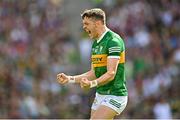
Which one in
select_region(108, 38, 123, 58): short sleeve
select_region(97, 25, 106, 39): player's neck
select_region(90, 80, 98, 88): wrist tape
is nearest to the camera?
select_region(90, 80, 98, 88): wrist tape

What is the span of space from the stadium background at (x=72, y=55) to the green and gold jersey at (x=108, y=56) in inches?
273

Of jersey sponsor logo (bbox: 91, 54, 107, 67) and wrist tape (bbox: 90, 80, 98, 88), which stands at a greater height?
jersey sponsor logo (bbox: 91, 54, 107, 67)

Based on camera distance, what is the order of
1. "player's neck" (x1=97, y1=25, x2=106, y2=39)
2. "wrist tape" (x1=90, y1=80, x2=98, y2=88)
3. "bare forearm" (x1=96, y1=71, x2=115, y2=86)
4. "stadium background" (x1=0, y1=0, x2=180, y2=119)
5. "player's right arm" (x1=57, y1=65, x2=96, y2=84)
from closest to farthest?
"wrist tape" (x1=90, y1=80, x2=98, y2=88) < "bare forearm" (x1=96, y1=71, x2=115, y2=86) < "player's right arm" (x1=57, y1=65, x2=96, y2=84) < "player's neck" (x1=97, y1=25, x2=106, y2=39) < "stadium background" (x1=0, y1=0, x2=180, y2=119)

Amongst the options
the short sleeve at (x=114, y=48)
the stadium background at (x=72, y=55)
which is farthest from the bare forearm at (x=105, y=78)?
the stadium background at (x=72, y=55)

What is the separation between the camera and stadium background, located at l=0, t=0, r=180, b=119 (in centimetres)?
1627

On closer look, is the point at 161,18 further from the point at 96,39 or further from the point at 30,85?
the point at 96,39

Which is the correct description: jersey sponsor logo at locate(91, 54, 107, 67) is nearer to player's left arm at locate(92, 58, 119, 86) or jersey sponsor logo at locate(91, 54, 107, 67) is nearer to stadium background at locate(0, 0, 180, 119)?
player's left arm at locate(92, 58, 119, 86)

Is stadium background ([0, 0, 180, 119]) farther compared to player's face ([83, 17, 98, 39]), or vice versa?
stadium background ([0, 0, 180, 119])

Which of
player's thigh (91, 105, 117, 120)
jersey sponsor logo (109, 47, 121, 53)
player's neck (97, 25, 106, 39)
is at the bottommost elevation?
player's thigh (91, 105, 117, 120)

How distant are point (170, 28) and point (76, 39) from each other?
103 inches

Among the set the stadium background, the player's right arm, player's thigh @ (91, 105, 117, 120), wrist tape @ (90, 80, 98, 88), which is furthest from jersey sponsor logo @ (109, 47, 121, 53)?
the stadium background

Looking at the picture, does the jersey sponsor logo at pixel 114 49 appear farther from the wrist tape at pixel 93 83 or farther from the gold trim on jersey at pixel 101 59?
the wrist tape at pixel 93 83

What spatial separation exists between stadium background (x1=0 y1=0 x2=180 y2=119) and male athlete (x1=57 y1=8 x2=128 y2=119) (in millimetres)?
6911

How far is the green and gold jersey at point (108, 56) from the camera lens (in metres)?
8.95
